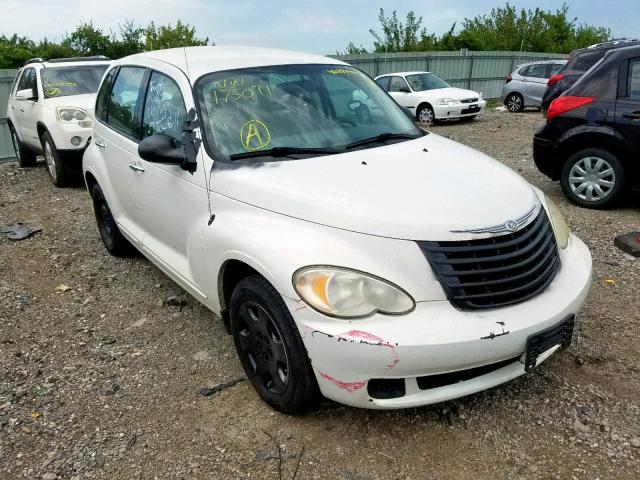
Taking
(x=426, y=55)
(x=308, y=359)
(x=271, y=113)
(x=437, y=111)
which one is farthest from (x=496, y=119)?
(x=308, y=359)

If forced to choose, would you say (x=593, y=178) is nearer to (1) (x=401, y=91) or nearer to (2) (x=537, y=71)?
(1) (x=401, y=91)

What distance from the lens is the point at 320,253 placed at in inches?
93.5

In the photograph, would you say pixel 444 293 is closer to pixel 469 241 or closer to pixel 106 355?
pixel 469 241

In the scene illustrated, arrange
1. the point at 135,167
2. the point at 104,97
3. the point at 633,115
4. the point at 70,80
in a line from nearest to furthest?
1. the point at 135,167
2. the point at 104,97
3. the point at 633,115
4. the point at 70,80

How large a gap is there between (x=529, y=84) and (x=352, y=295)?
1586cm

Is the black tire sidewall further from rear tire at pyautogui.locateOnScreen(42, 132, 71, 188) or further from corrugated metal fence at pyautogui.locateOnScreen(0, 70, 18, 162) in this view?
corrugated metal fence at pyautogui.locateOnScreen(0, 70, 18, 162)

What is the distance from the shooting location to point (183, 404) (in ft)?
9.78

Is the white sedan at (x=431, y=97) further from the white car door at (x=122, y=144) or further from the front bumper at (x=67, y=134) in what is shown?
the white car door at (x=122, y=144)

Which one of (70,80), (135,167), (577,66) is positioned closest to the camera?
(135,167)

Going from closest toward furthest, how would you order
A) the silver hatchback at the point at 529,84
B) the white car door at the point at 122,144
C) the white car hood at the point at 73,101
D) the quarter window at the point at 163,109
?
the quarter window at the point at 163,109 → the white car door at the point at 122,144 → the white car hood at the point at 73,101 → the silver hatchback at the point at 529,84

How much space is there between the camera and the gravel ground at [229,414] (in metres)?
2.48

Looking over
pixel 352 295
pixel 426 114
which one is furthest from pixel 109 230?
pixel 426 114

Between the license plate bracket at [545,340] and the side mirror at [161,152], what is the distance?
6.77 ft

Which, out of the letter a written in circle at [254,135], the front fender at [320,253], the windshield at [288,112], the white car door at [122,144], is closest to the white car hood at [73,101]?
the white car door at [122,144]
